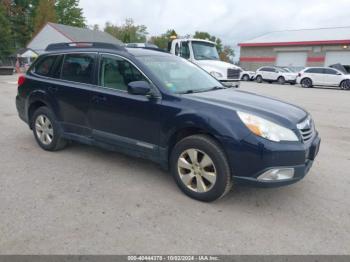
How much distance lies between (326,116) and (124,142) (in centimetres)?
742

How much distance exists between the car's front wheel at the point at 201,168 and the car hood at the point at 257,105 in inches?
18.7

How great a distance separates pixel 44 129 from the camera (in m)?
5.24

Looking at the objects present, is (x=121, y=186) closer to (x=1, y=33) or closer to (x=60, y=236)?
(x=60, y=236)

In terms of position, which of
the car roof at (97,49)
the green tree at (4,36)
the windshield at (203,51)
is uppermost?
the green tree at (4,36)

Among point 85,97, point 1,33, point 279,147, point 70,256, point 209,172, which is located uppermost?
point 1,33

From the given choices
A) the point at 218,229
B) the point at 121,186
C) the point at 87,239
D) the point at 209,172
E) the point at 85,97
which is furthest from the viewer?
the point at 85,97

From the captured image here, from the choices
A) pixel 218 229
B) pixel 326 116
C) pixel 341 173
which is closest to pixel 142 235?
pixel 218 229

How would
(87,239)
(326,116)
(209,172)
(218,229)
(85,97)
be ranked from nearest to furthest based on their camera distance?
(87,239) → (218,229) → (209,172) → (85,97) → (326,116)

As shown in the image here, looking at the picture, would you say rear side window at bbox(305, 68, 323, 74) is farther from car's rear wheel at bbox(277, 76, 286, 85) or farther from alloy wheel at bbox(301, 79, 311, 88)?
car's rear wheel at bbox(277, 76, 286, 85)

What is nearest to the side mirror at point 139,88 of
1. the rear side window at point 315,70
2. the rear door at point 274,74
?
the rear side window at point 315,70

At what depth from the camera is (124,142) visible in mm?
4234

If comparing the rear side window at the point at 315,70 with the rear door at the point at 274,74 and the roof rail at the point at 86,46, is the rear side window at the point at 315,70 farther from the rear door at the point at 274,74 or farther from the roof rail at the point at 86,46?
the roof rail at the point at 86,46

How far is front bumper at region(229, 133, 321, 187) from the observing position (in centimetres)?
322

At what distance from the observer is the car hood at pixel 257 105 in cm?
348
